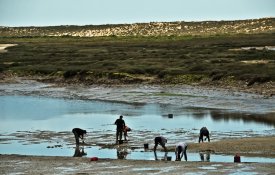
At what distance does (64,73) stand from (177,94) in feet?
61.5

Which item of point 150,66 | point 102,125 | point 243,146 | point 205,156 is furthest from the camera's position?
point 150,66

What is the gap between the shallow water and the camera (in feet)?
110

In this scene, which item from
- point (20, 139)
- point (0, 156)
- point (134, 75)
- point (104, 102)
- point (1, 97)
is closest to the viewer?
point (0, 156)

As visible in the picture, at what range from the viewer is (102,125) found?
4153 cm

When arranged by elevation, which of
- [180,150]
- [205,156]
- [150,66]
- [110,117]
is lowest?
[205,156]

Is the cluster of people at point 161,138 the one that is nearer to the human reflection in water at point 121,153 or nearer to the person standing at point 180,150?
the person standing at point 180,150

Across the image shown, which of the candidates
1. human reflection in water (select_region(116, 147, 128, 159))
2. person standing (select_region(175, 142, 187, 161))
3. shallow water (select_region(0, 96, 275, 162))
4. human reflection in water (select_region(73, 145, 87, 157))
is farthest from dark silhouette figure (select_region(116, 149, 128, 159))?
person standing (select_region(175, 142, 187, 161))

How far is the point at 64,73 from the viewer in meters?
71.3

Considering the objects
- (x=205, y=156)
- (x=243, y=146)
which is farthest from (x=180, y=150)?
(x=243, y=146)

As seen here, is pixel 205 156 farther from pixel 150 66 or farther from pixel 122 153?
pixel 150 66

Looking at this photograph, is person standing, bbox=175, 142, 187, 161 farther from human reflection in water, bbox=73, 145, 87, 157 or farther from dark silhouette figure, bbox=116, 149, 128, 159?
human reflection in water, bbox=73, 145, 87, 157

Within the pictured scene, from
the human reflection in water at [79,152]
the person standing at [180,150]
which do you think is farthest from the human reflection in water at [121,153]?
the person standing at [180,150]

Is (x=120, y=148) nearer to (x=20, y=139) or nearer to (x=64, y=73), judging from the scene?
(x=20, y=139)

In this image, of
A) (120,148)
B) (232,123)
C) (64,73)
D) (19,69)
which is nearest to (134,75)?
(64,73)
